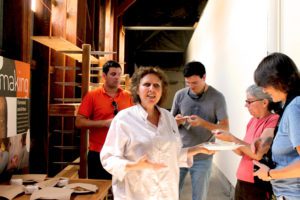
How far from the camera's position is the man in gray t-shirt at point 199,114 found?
8.89ft

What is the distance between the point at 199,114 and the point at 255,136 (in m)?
0.97

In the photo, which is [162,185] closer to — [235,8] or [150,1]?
[235,8]

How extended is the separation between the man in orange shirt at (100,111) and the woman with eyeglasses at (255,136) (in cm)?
107

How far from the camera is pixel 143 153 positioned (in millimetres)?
1590

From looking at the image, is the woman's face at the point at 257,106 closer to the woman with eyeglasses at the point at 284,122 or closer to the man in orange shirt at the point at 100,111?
the woman with eyeglasses at the point at 284,122

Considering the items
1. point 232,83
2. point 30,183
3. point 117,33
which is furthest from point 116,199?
point 117,33

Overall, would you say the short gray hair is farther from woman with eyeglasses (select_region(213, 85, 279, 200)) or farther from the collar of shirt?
the collar of shirt

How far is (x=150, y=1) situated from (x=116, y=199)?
788 centimetres

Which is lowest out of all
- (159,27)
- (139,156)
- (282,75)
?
(139,156)

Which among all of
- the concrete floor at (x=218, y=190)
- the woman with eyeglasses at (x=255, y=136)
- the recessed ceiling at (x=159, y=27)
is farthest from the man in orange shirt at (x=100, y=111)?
the recessed ceiling at (x=159, y=27)

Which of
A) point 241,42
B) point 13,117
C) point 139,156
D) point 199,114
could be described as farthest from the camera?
point 241,42

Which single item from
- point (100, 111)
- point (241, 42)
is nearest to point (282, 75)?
point (100, 111)

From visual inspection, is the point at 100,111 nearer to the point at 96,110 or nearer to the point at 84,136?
the point at 96,110

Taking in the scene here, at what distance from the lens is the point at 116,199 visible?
159 cm
